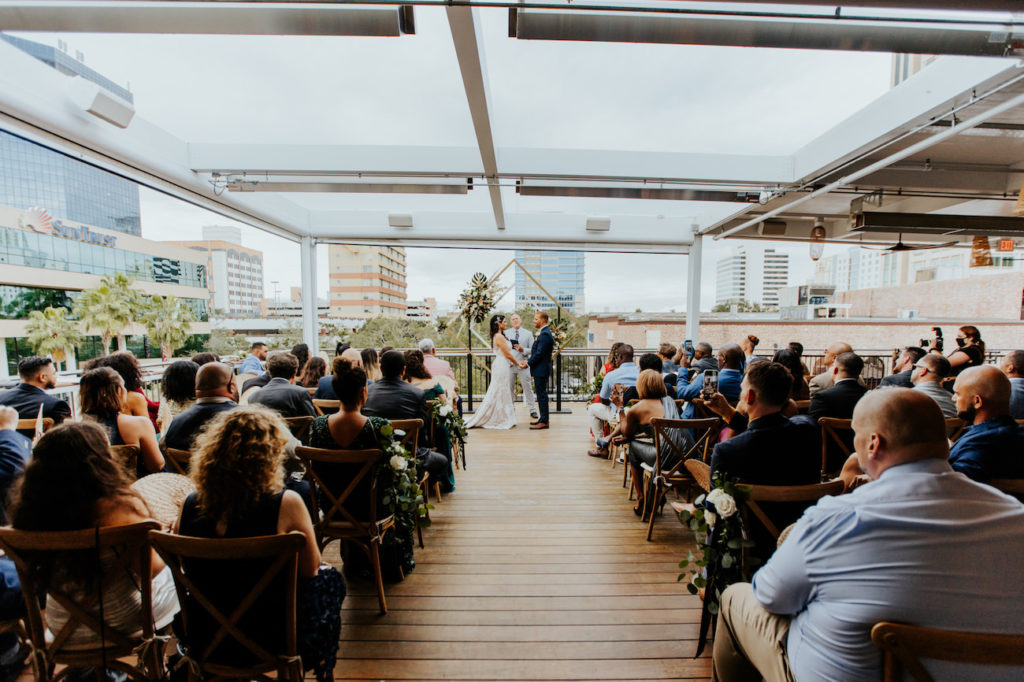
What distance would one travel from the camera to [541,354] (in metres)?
6.16

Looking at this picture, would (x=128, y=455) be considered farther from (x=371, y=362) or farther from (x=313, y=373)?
(x=371, y=362)

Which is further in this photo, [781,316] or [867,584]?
[781,316]

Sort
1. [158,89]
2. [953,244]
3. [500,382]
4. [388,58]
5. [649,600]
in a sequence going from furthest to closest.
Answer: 1. [953,244]
2. [500,382]
3. [158,89]
4. [388,58]
5. [649,600]

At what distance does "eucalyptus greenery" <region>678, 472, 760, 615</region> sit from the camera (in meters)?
1.66

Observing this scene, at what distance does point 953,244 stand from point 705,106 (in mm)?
8038

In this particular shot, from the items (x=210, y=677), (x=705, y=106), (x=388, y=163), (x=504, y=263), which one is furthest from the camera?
(x=504, y=263)

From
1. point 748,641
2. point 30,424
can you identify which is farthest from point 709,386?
point 30,424

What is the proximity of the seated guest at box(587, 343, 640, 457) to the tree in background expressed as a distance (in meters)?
5.15

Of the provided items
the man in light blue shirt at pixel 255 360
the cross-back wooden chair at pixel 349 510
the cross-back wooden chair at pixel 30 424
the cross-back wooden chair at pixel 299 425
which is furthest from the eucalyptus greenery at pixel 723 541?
the man in light blue shirt at pixel 255 360

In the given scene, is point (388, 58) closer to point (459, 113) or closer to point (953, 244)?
point (459, 113)

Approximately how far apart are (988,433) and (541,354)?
456 cm

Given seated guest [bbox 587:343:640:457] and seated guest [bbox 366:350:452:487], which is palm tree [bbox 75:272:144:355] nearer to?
seated guest [bbox 366:350:452:487]

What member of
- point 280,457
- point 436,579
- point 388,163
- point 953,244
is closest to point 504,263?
point 388,163

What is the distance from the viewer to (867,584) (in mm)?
1038
